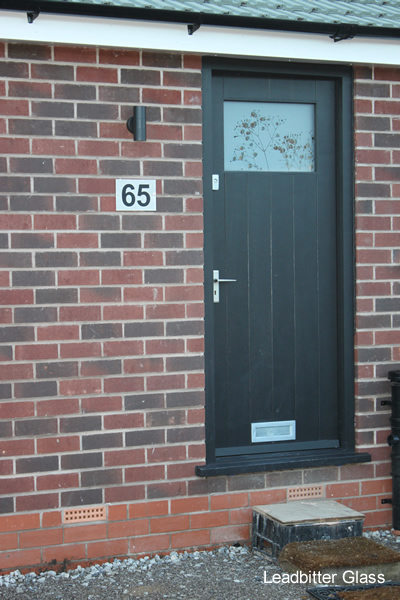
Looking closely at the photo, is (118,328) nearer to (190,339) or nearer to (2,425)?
(190,339)

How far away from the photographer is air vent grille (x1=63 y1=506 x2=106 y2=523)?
15.6ft

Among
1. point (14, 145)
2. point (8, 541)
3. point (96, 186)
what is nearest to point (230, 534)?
point (8, 541)

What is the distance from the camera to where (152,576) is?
4.59 metres

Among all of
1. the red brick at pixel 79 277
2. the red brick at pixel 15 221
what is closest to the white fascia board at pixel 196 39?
the red brick at pixel 15 221

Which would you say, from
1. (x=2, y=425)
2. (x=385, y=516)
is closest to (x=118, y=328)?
(x=2, y=425)

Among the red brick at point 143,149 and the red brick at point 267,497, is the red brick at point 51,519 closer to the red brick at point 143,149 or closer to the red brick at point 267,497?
the red brick at point 267,497

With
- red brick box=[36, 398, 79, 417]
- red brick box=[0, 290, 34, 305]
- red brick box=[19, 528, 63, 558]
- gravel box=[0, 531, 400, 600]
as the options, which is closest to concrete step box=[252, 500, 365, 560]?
gravel box=[0, 531, 400, 600]

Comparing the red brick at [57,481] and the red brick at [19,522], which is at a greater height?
the red brick at [57,481]

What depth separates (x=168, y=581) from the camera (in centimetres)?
451

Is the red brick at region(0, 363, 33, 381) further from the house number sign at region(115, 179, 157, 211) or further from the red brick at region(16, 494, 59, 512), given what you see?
the house number sign at region(115, 179, 157, 211)

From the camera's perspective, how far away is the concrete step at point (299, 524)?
471 centimetres

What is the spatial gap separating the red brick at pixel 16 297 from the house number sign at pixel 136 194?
2.56 ft

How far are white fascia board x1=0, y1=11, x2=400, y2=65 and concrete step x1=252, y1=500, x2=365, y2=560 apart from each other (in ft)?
9.76

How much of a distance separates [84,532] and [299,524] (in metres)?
1.34
